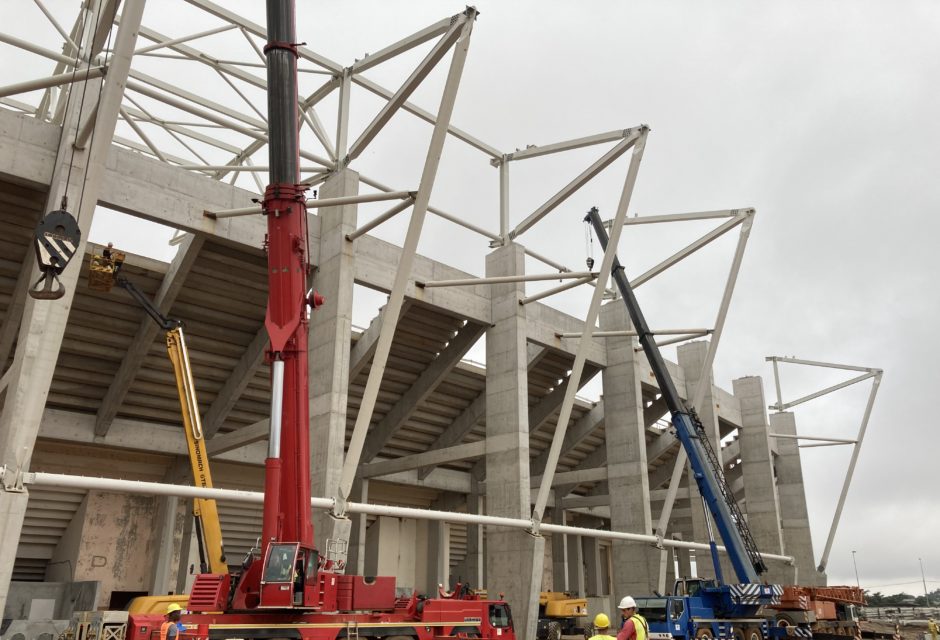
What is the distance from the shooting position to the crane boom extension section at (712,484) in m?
23.5

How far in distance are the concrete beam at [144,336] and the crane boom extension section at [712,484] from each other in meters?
12.9

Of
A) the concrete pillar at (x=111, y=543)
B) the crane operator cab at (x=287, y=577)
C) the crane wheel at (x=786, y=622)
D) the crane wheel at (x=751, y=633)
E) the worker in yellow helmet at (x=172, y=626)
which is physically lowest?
the crane wheel at (x=751, y=633)

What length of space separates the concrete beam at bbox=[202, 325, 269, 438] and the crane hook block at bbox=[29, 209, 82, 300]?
1256cm

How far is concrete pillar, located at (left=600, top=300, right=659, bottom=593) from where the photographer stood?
95.0 ft

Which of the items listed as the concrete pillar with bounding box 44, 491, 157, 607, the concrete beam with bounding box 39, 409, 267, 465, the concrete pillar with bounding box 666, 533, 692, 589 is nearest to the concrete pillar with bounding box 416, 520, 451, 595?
the concrete beam with bounding box 39, 409, 267, 465

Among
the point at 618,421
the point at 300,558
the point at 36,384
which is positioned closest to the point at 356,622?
the point at 300,558

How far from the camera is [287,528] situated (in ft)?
38.0

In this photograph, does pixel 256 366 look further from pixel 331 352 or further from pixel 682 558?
pixel 682 558

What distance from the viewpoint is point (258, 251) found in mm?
20641

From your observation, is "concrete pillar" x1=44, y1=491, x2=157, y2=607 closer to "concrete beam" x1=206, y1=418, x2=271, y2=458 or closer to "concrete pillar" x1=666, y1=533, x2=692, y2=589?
"concrete beam" x1=206, y1=418, x2=271, y2=458

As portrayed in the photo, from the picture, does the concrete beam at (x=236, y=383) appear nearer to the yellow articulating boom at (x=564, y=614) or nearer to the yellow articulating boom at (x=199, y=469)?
the yellow articulating boom at (x=199, y=469)

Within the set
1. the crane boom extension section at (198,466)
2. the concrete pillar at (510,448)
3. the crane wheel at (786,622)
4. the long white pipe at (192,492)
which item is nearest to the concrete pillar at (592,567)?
the crane wheel at (786,622)

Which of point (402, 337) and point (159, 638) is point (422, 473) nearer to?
point (402, 337)

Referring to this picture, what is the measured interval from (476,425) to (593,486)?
Answer: 1389cm
